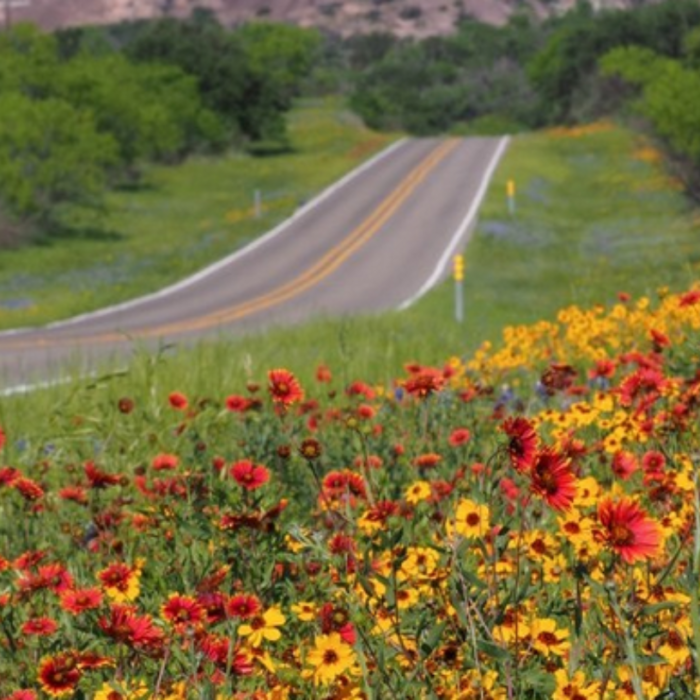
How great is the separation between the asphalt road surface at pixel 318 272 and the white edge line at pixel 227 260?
0.04 m

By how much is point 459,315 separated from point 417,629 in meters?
22.9

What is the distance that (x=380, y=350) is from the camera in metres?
15.1

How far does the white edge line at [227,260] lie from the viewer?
30384mm

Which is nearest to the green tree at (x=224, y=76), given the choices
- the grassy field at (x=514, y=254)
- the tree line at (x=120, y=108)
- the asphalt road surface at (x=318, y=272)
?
the tree line at (x=120, y=108)

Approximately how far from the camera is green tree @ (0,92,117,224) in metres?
43.7

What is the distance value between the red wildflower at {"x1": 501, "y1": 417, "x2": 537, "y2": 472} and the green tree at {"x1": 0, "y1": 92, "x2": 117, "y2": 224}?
135ft

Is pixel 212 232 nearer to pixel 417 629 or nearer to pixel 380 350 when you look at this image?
pixel 380 350

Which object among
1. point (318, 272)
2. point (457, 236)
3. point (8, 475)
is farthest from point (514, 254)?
point (8, 475)

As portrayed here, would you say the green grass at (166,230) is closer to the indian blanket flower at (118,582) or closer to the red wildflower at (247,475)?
the indian blanket flower at (118,582)

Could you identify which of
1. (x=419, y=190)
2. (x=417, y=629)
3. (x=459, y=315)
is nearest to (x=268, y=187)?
(x=419, y=190)

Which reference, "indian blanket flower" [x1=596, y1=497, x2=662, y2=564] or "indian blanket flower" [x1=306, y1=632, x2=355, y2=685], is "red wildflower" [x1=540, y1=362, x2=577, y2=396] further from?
"indian blanket flower" [x1=596, y1=497, x2=662, y2=564]

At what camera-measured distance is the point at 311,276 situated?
3781 centimetres

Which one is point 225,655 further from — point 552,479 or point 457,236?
point 457,236

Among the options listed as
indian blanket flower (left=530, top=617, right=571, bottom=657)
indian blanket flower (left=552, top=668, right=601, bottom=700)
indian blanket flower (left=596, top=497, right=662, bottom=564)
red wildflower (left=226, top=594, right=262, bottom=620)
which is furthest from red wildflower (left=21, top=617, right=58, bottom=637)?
indian blanket flower (left=596, top=497, right=662, bottom=564)
